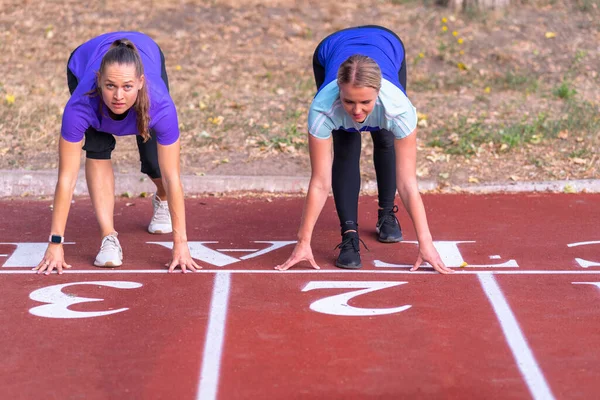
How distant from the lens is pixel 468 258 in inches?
253

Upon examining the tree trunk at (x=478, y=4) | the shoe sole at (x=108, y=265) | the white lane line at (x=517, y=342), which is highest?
the tree trunk at (x=478, y=4)

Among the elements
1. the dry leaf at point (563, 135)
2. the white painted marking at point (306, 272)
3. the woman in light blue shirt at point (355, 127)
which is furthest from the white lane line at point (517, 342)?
the dry leaf at point (563, 135)

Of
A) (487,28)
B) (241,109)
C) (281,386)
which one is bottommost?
(281,386)

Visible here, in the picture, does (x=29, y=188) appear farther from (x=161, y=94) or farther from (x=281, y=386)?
(x=281, y=386)

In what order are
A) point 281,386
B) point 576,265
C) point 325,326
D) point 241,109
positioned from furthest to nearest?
point 241,109 < point 576,265 < point 325,326 < point 281,386

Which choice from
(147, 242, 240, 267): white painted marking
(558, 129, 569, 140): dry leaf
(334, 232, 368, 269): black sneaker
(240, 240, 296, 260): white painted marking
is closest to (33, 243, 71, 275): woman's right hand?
(147, 242, 240, 267): white painted marking

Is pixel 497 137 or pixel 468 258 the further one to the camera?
pixel 497 137

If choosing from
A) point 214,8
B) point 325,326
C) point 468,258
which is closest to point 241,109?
point 214,8

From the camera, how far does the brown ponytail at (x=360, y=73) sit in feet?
17.3

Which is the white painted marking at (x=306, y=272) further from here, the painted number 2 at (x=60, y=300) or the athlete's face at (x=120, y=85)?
the athlete's face at (x=120, y=85)

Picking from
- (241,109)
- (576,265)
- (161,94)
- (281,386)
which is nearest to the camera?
(281,386)

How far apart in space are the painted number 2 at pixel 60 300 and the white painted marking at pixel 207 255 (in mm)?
665

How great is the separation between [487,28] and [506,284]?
8.62 metres

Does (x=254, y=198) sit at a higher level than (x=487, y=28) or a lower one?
lower
